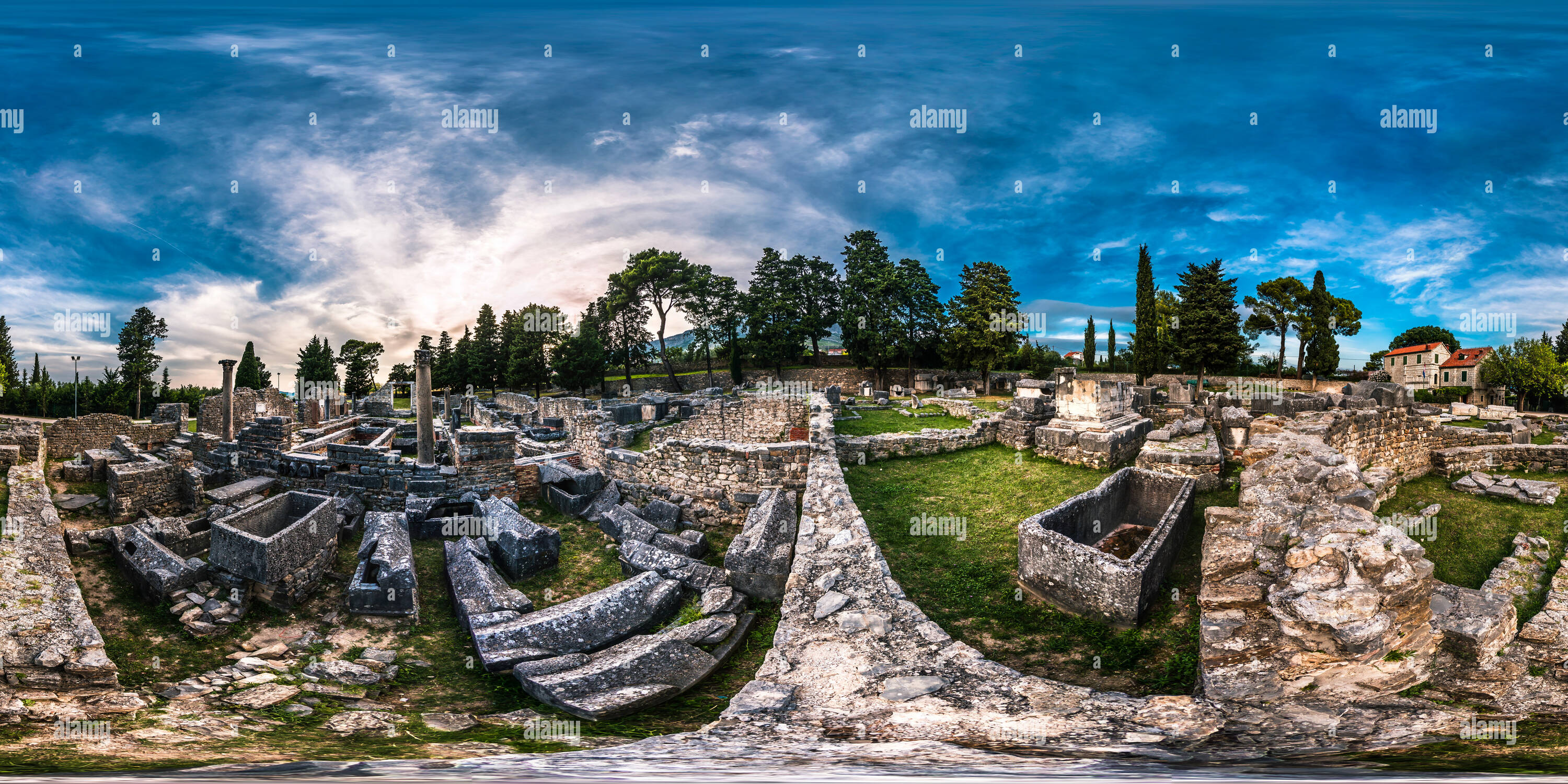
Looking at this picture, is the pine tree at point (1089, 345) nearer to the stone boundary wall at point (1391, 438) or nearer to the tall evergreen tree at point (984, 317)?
the tall evergreen tree at point (984, 317)

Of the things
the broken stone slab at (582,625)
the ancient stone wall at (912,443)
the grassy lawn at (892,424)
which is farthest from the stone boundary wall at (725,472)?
the grassy lawn at (892,424)

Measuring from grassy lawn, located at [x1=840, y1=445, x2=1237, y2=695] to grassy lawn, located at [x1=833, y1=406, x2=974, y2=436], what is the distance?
5.25 metres

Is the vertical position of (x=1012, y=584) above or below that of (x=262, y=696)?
above

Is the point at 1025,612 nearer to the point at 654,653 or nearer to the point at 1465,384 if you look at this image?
the point at 654,653

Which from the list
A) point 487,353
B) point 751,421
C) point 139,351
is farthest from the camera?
point 487,353

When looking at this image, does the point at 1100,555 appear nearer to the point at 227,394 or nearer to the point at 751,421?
the point at 751,421

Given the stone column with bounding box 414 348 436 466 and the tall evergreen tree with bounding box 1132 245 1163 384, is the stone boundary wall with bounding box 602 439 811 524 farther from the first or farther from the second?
the tall evergreen tree with bounding box 1132 245 1163 384

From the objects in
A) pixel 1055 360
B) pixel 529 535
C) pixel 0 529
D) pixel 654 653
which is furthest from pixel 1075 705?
pixel 1055 360

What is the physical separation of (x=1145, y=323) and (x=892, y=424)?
3307 centimetres

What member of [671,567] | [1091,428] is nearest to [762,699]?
[671,567]

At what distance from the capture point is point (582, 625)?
20.6 ft

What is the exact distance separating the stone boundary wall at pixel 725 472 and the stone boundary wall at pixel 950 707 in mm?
4565

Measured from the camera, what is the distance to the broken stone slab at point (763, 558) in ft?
23.2

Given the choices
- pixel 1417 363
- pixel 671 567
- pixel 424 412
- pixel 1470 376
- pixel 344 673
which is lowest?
pixel 344 673
